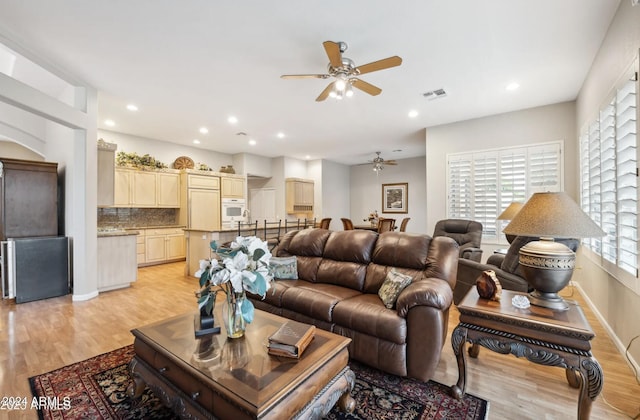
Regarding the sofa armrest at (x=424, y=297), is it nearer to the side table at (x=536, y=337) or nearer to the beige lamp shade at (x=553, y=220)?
the side table at (x=536, y=337)

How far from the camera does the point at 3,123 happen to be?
16.3 feet

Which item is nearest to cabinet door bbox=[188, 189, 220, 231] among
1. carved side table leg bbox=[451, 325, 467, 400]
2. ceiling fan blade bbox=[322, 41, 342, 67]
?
ceiling fan blade bbox=[322, 41, 342, 67]

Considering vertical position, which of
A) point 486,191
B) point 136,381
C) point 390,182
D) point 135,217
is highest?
point 390,182

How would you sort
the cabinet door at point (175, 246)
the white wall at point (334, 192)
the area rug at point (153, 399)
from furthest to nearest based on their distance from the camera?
Result: the white wall at point (334, 192), the cabinet door at point (175, 246), the area rug at point (153, 399)

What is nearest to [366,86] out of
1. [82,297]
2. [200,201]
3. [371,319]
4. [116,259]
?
[371,319]

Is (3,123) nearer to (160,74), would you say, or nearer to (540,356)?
(160,74)

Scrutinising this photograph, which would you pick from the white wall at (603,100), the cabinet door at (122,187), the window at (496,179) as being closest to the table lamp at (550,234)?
the white wall at (603,100)

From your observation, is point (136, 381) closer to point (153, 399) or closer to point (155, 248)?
point (153, 399)

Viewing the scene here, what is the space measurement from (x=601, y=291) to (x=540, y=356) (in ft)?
7.35

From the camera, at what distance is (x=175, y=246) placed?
6.50m

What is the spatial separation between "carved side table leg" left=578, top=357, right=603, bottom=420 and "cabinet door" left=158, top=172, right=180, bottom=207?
275 inches

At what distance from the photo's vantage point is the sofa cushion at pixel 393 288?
2162 mm

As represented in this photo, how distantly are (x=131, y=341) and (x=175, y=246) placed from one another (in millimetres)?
4235

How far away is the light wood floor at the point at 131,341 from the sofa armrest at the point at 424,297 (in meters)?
0.58
